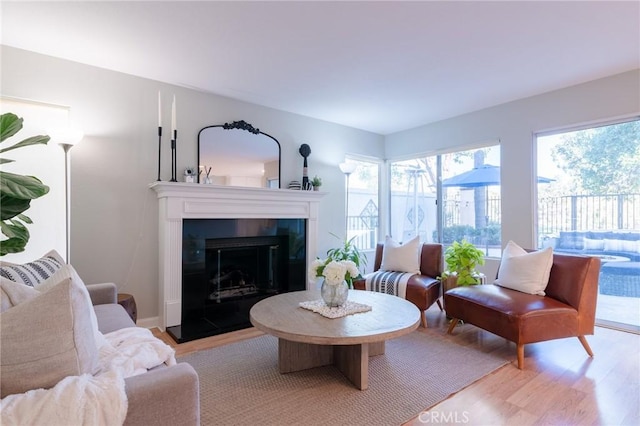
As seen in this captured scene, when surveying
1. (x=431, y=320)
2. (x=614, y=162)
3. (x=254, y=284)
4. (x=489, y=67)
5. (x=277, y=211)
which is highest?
(x=489, y=67)

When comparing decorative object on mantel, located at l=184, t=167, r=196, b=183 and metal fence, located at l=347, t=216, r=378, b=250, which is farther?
metal fence, located at l=347, t=216, r=378, b=250

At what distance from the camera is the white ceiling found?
2.15m

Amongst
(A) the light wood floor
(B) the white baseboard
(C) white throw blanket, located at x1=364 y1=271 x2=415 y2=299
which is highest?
(C) white throw blanket, located at x1=364 y1=271 x2=415 y2=299

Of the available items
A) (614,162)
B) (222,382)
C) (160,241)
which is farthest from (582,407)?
(160,241)

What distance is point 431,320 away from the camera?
3.45m

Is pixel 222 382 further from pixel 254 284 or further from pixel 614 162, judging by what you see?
pixel 614 162

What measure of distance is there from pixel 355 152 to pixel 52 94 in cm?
358

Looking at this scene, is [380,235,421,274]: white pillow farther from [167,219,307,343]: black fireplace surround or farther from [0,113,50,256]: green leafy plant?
[0,113,50,256]: green leafy plant

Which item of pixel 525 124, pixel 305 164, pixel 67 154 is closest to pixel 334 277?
pixel 305 164

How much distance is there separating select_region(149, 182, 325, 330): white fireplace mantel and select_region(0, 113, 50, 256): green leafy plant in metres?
1.54

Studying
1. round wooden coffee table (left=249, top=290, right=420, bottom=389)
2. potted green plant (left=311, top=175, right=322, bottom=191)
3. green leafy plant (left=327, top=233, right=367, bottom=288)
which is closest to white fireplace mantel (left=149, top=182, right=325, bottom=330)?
potted green plant (left=311, top=175, right=322, bottom=191)

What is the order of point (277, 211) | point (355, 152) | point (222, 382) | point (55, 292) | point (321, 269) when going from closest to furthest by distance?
point (55, 292), point (222, 382), point (321, 269), point (277, 211), point (355, 152)

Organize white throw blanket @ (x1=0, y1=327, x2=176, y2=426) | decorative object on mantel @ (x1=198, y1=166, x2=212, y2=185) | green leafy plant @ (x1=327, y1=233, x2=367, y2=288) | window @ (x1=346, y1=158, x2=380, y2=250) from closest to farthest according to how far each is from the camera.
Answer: white throw blanket @ (x1=0, y1=327, x2=176, y2=426)
decorative object on mantel @ (x1=198, y1=166, x2=212, y2=185)
green leafy plant @ (x1=327, y1=233, x2=367, y2=288)
window @ (x1=346, y1=158, x2=380, y2=250)

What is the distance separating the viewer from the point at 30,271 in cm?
169
